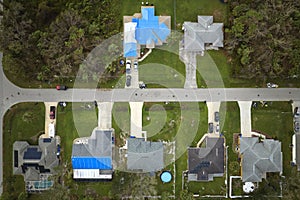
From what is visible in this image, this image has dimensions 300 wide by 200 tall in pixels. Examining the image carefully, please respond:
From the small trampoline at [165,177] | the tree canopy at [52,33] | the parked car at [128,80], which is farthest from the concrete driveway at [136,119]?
the tree canopy at [52,33]

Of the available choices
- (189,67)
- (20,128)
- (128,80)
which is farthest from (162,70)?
(20,128)

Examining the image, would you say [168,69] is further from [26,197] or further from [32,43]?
[26,197]

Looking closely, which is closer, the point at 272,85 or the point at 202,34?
the point at 202,34

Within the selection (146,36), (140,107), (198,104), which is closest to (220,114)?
(198,104)

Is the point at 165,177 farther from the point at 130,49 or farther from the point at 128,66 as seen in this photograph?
the point at 130,49

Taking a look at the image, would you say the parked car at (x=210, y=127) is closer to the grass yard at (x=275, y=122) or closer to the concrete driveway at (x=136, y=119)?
the grass yard at (x=275, y=122)

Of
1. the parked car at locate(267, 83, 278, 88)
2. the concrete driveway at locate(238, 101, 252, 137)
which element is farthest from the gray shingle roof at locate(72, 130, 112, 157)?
the parked car at locate(267, 83, 278, 88)

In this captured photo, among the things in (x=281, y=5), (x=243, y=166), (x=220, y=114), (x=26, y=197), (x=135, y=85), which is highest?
(x=281, y=5)
